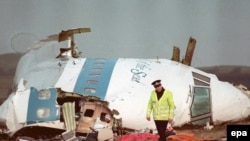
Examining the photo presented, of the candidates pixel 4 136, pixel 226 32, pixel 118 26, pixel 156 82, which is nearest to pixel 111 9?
pixel 118 26

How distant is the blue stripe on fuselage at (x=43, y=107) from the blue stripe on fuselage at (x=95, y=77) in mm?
120

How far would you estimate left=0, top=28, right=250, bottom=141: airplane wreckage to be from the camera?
216cm

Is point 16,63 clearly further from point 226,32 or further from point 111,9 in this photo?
point 226,32

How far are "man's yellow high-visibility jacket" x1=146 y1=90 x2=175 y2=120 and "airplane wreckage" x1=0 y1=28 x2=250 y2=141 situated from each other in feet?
0.09

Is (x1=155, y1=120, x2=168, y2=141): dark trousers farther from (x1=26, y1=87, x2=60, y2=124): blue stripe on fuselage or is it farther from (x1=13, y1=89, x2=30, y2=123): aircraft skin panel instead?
(x1=13, y1=89, x2=30, y2=123): aircraft skin panel

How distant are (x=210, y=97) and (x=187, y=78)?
5.7 inches

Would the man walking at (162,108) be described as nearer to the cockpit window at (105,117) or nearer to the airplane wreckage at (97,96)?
the airplane wreckage at (97,96)

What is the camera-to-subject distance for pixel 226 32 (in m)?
2.34

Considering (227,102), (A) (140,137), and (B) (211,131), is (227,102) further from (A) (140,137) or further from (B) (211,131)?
(A) (140,137)

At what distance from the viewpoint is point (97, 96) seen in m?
2.16

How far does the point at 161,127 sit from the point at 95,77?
398 mm

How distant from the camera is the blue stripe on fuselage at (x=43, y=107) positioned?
2.16 metres

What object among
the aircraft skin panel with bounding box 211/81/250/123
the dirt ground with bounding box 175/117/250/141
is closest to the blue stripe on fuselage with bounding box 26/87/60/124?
the dirt ground with bounding box 175/117/250/141

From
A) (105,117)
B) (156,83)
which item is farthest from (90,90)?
(156,83)
